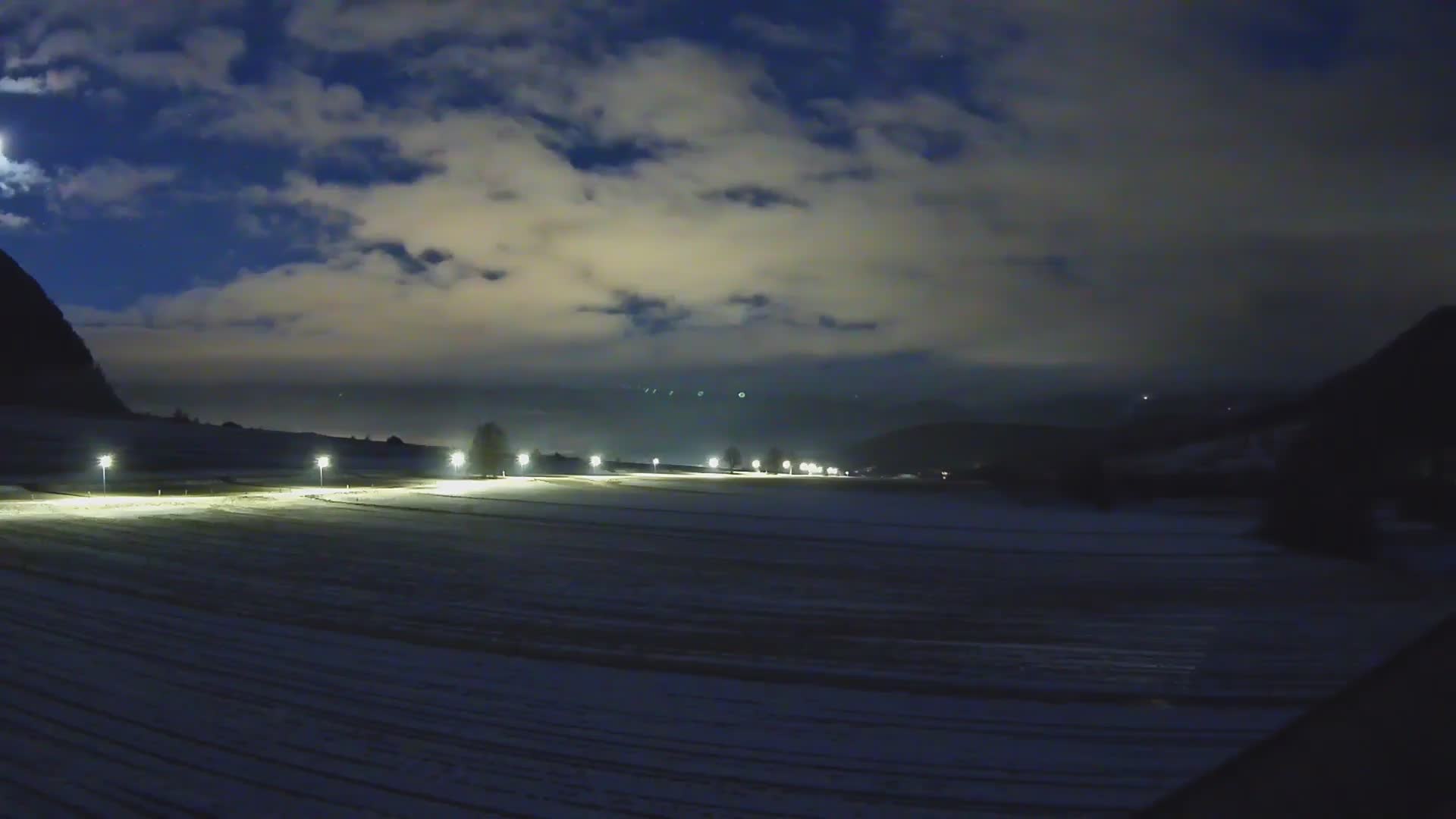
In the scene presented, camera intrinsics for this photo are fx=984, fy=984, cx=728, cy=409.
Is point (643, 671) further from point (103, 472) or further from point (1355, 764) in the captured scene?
point (103, 472)

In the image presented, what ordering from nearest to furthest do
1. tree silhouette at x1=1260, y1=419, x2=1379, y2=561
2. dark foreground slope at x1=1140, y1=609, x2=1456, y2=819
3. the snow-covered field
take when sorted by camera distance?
1. dark foreground slope at x1=1140, y1=609, x2=1456, y2=819
2. the snow-covered field
3. tree silhouette at x1=1260, y1=419, x2=1379, y2=561

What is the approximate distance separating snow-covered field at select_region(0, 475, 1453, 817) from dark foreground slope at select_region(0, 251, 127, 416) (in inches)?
3166

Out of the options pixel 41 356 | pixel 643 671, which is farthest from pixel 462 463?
pixel 41 356

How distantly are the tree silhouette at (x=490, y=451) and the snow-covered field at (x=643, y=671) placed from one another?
33.3m

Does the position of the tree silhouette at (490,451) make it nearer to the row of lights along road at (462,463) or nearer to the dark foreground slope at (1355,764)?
the row of lights along road at (462,463)

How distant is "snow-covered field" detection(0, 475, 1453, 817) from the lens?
6113 millimetres

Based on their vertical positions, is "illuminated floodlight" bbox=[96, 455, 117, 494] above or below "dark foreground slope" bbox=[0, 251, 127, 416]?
below

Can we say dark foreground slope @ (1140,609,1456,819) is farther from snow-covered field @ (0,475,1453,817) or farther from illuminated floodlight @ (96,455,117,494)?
illuminated floodlight @ (96,455,117,494)

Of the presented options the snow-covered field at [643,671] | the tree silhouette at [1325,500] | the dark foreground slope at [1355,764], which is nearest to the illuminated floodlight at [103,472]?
the snow-covered field at [643,671]

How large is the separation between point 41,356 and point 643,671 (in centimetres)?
10143

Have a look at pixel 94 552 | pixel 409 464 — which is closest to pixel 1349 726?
pixel 94 552

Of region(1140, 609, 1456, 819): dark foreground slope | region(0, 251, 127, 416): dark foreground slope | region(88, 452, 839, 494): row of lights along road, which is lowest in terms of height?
region(1140, 609, 1456, 819): dark foreground slope

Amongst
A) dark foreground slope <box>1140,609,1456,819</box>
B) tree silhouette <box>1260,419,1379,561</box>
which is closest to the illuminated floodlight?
tree silhouette <box>1260,419,1379,561</box>

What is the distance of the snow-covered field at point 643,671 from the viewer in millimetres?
6113
